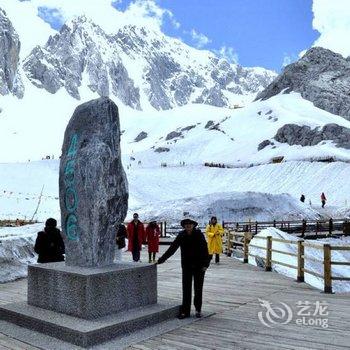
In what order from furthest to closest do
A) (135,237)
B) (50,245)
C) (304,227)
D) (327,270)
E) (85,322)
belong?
1. (304,227)
2. (135,237)
3. (327,270)
4. (50,245)
5. (85,322)

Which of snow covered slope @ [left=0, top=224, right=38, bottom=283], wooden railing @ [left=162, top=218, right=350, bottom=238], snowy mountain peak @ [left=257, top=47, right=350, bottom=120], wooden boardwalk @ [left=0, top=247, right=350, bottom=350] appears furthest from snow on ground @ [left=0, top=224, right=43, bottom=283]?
snowy mountain peak @ [left=257, top=47, right=350, bottom=120]

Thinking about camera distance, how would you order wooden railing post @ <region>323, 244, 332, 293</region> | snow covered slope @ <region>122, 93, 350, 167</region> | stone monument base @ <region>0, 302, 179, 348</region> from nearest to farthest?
stone monument base @ <region>0, 302, 179, 348</region> < wooden railing post @ <region>323, 244, 332, 293</region> < snow covered slope @ <region>122, 93, 350, 167</region>

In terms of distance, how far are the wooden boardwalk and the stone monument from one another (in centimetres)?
54

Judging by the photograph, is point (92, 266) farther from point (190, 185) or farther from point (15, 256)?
point (190, 185)

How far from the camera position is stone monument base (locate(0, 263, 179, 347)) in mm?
6715

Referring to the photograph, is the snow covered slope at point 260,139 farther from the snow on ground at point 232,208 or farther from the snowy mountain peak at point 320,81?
the snow on ground at point 232,208

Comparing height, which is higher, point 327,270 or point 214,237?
point 214,237

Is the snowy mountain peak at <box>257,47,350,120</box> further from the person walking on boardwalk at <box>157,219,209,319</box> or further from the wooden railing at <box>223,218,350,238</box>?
the person walking on boardwalk at <box>157,219,209,319</box>

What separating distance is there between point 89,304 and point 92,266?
0.84 metres

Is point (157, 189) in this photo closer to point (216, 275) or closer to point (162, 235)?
point (162, 235)

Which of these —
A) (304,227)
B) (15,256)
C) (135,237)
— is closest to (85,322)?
(15,256)

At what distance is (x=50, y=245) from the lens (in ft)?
30.4

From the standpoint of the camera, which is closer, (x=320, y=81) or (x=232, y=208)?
(x=232, y=208)

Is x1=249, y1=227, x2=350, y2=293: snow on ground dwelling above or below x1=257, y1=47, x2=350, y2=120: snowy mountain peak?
below
